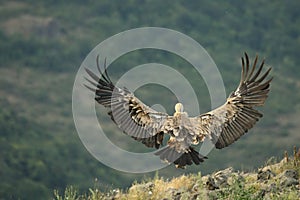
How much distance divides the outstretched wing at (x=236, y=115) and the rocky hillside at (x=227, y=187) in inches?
23.9

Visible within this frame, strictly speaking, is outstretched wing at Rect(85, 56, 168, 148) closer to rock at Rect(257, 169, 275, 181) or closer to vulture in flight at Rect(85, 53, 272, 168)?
vulture in flight at Rect(85, 53, 272, 168)

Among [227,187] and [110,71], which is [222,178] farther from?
[110,71]

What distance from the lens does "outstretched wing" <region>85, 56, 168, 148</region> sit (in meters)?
14.7

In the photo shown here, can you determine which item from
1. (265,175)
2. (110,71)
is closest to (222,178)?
(265,175)

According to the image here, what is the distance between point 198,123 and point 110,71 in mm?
77766

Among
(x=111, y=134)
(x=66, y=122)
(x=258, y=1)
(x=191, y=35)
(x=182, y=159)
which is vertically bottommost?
(x=182, y=159)

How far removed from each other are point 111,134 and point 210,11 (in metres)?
40.1

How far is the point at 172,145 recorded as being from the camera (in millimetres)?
14641

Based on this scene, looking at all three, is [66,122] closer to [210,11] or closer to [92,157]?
[92,157]

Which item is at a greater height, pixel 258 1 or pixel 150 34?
pixel 258 1

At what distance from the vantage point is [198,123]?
575 inches

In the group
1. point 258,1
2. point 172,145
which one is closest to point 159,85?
point 258,1

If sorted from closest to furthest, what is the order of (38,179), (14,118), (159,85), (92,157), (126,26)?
(38,179) → (92,157) → (14,118) → (159,85) → (126,26)

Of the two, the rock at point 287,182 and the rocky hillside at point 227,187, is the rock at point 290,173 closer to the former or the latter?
the rocky hillside at point 227,187
